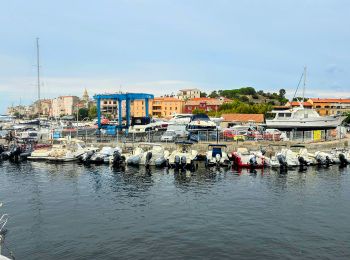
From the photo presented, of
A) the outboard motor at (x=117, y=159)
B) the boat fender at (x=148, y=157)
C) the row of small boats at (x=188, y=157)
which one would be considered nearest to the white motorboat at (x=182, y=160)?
the row of small boats at (x=188, y=157)

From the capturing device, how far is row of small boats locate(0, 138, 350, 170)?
1609 inches

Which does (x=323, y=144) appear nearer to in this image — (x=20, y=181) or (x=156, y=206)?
(x=156, y=206)

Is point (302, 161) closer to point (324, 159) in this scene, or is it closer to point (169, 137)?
point (324, 159)

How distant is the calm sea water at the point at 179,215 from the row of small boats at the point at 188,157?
370 centimetres

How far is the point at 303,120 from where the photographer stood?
56.2 meters

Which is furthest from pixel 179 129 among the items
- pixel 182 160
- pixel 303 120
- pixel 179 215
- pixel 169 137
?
pixel 179 215

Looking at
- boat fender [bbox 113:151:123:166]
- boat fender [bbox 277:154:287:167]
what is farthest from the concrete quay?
boat fender [bbox 113:151:123:166]

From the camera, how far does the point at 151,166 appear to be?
1652 inches

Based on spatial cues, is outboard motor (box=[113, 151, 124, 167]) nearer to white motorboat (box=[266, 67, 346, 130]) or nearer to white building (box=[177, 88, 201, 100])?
white motorboat (box=[266, 67, 346, 130])

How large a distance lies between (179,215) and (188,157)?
17894mm

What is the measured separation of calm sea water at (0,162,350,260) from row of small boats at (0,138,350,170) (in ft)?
12.1

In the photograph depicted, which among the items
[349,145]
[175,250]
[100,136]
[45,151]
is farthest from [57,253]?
[349,145]

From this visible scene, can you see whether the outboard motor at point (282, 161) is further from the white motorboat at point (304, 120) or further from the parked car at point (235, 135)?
the white motorboat at point (304, 120)

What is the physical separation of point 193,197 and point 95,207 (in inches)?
293
